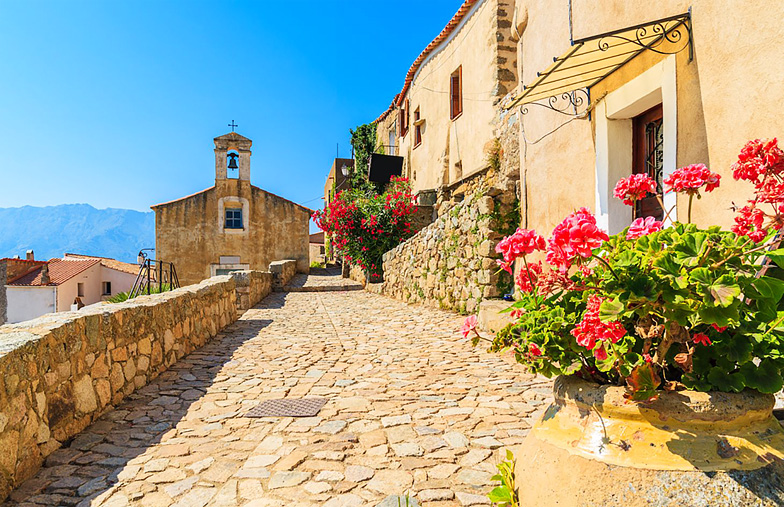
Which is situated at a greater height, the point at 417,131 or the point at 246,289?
the point at 417,131

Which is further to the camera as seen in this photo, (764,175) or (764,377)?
(764,175)

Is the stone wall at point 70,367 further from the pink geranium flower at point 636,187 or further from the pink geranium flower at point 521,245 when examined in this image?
the pink geranium flower at point 636,187

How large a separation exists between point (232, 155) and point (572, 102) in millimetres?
19156

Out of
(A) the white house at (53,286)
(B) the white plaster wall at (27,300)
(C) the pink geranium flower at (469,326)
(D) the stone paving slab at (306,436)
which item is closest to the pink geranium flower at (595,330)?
(C) the pink geranium flower at (469,326)

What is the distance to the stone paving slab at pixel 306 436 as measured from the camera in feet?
7.61

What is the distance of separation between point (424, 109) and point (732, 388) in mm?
15644

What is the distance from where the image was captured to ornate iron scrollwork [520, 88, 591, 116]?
5285 millimetres

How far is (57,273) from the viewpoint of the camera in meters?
32.4

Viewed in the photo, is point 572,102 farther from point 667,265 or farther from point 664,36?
point 667,265

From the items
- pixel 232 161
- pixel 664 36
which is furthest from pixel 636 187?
pixel 232 161

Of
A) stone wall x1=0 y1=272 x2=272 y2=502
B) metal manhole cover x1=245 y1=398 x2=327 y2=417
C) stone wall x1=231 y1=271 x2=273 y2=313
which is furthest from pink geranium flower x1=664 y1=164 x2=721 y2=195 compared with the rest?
stone wall x1=231 y1=271 x2=273 y2=313

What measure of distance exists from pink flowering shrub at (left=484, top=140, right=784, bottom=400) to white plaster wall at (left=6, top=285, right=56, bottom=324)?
36.4 metres

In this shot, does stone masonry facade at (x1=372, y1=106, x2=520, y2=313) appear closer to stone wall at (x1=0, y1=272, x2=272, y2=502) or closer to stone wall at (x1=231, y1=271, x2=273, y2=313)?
stone wall at (x1=231, y1=271, x2=273, y2=313)

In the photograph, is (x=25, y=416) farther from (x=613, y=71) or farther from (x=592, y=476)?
(x=613, y=71)
